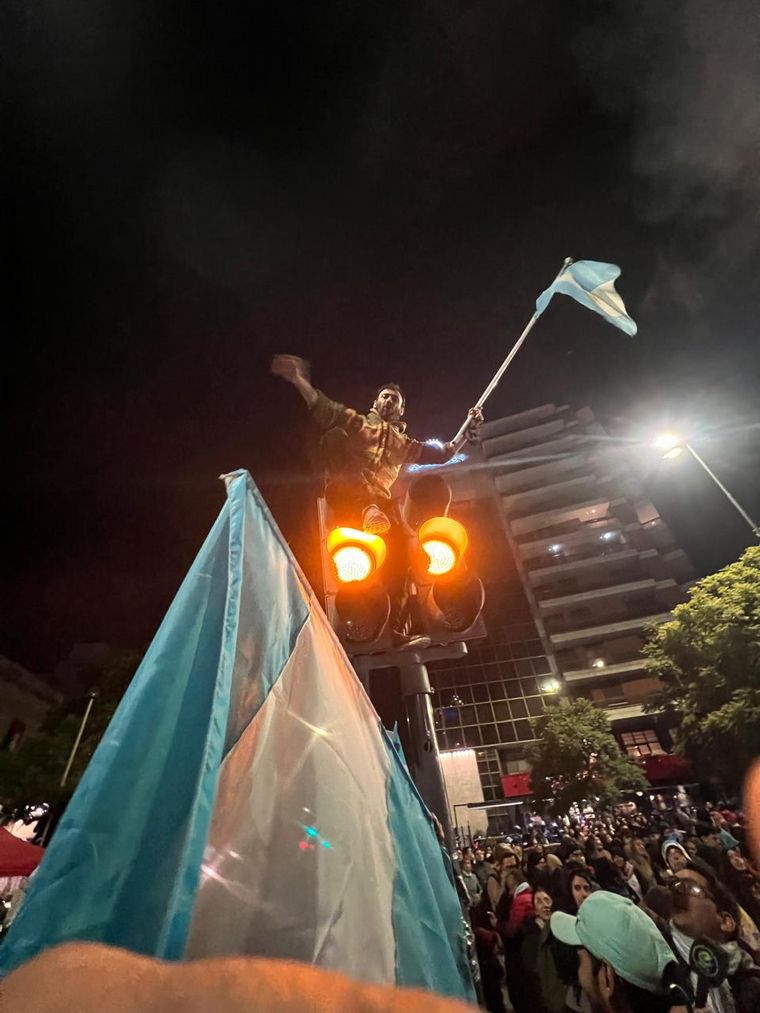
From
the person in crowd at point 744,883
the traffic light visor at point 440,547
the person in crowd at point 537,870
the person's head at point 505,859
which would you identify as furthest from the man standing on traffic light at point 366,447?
the person's head at point 505,859

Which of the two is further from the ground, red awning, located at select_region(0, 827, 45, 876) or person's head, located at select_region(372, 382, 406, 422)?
person's head, located at select_region(372, 382, 406, 422)

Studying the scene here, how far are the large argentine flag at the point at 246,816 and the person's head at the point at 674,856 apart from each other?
7115mm

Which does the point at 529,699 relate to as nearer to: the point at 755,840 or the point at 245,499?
the point at 755,840

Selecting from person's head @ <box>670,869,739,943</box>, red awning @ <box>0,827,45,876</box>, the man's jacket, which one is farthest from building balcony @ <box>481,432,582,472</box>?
the man's jacket

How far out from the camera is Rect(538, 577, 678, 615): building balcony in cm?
4469

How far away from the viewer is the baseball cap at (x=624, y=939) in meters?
4.71

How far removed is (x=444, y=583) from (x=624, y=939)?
4.80 m

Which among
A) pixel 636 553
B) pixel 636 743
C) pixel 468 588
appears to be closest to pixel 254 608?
pixel 468 588

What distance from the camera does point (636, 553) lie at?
1845 inches

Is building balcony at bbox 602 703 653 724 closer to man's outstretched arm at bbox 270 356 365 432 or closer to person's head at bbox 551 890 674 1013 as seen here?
person's head at bbox 551 890 674 1013

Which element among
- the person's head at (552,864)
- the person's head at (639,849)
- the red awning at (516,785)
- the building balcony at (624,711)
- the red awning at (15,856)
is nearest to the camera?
the person's head at (552,864)

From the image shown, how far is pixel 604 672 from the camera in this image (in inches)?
1609

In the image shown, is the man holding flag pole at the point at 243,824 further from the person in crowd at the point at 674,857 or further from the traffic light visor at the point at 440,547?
the person in crowd at the point at 674,857

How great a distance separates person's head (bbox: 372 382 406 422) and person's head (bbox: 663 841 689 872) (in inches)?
309
